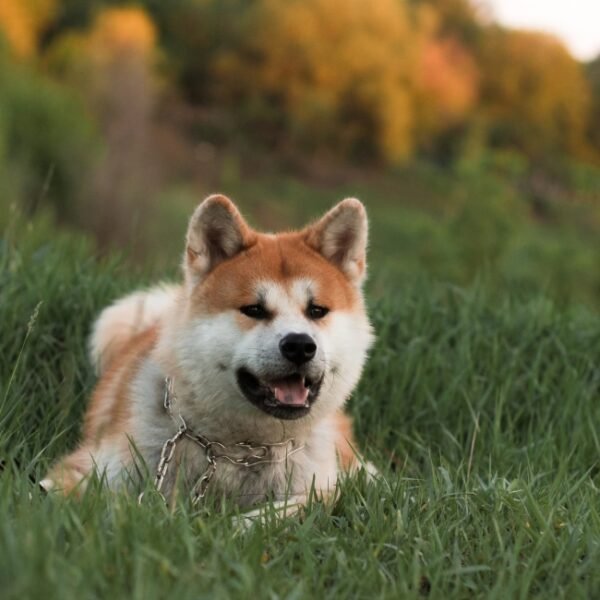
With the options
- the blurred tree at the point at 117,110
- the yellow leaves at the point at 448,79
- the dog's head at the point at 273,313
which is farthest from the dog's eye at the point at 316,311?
the yellow leaves at the point at 448,79

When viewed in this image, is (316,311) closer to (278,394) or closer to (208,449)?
(278,394)

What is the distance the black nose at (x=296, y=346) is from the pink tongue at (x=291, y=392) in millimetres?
129

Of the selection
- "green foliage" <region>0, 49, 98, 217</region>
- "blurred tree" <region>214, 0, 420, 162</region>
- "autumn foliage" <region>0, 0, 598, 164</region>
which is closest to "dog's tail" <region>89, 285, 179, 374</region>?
"green foliage" <region>0, 49, 98, 217</region>

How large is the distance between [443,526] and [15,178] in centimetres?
2019

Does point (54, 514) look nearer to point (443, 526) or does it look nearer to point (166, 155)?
point (443, 526)

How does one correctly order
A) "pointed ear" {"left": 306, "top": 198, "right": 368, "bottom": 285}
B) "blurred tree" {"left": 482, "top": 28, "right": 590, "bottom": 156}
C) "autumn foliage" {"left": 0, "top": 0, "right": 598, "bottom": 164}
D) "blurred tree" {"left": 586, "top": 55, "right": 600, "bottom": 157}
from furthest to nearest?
1. "blurred tree" {"left": 586, "top": 55, "right": 600, "bottom": 157}
2. "blurred tree" {"left": 482, "top": 28, "right": 590, "bottom": 156}
3. "autumn foliage" {"left": 0, "top": 0, "right": 598, "bottom": 164}
4. "pointed ear" {"left": 306, "top": 198, "right": 368, "bottom": 285}

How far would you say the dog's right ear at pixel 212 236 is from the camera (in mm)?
3648

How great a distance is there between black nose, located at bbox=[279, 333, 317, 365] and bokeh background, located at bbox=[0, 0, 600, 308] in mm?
15510

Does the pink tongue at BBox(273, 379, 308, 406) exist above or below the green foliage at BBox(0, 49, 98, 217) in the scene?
above

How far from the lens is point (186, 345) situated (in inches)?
136

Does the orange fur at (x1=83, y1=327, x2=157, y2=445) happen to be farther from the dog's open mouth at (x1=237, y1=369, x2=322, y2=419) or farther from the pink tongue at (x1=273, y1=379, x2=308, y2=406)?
the pink tongue at (x1=273, y1=379, x2=308, y2=406)

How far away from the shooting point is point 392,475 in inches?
139

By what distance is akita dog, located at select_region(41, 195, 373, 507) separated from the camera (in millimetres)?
3357

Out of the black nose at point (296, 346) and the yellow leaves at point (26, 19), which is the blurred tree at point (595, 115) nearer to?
the yellow leaves at point (26, 19)
